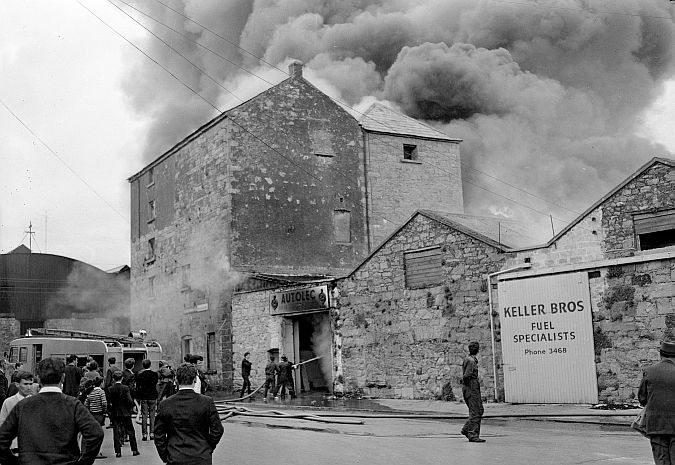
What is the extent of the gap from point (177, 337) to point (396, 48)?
29936 mm

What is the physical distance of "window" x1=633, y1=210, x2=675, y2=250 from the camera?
1808 centimetres

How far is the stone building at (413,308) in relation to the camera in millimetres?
22062

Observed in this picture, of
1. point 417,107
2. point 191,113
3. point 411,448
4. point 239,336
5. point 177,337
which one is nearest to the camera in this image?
point 411,448

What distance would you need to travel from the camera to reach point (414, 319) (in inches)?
934

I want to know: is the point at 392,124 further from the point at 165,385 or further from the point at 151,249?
the point at 165,385

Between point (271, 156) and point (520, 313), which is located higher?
point (271, 156)

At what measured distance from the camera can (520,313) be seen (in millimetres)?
20578

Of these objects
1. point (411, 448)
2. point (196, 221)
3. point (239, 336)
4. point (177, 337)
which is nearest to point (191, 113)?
point (196, 221)

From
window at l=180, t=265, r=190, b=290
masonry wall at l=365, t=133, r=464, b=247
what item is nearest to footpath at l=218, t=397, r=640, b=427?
window at l=180, t=265, r=190, b=290

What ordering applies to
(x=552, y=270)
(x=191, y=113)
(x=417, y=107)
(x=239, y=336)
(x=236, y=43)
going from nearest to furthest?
(x=552, y=270) < (x=239, y=336) < (x=191, y=113) < (x=417, y=107) < (x=236, y=43)

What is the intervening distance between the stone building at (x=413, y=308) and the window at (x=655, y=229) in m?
3.50

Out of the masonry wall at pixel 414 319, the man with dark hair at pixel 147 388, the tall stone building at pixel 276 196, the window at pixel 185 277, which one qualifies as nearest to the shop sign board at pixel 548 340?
the masonry wall at pixel 414 319

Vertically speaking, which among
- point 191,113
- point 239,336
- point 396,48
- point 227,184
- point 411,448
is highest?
point 396,48

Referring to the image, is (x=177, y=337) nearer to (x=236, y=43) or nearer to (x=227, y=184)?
(x=227, y=184)
